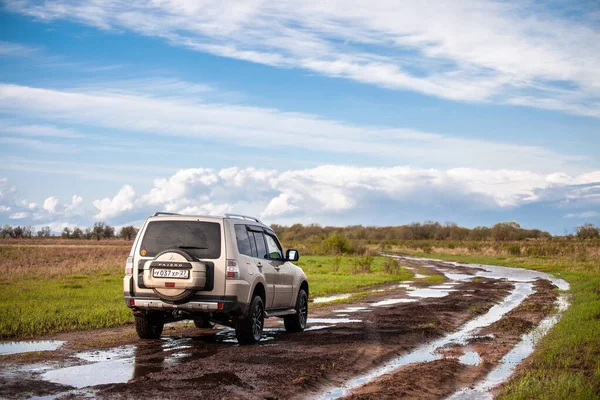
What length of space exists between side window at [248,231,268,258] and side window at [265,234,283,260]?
0.75 ft

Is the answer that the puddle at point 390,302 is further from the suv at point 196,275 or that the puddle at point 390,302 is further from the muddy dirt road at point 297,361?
the suv at point 196,275

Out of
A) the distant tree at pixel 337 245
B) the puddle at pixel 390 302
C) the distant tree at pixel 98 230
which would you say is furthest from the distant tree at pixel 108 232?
the puddle at pixel 390 302

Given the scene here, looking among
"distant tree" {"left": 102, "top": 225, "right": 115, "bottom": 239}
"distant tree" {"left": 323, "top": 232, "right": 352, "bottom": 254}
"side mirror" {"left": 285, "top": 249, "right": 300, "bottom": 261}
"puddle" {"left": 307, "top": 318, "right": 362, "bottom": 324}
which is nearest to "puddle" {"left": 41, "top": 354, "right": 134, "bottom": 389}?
"side mirror" {"left": 285, "top": 249, "right": 300, "bottom": 261}

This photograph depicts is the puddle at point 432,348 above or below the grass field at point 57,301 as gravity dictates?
below

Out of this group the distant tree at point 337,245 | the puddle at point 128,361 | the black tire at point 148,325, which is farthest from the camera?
the distant tree at point 337,245

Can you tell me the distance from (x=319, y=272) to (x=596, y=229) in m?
82.1

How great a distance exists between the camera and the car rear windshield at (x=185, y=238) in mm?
11406

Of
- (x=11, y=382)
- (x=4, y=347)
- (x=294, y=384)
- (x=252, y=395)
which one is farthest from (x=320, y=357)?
(x=4, y=347)

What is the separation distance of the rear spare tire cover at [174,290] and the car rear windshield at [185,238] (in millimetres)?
212

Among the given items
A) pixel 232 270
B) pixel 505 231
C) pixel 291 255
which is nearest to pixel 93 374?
pixel 232 270

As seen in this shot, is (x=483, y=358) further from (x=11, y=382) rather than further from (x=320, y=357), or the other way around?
(x=11, y=382)

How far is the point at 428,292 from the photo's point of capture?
26016mm

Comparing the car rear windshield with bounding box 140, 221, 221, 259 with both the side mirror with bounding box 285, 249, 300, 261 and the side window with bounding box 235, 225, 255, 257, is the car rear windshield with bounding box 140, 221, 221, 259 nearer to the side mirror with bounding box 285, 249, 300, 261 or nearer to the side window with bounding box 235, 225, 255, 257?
the side window with bounding box 235, 225, 255, 257

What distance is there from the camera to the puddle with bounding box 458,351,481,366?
1037cm
